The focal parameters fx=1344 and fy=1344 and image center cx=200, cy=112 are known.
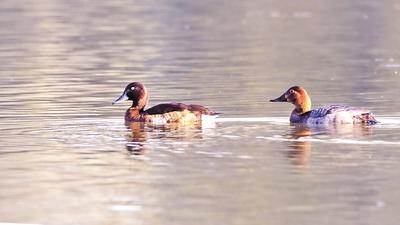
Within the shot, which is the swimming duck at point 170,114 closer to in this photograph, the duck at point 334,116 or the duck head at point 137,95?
the duck head at point 137,95

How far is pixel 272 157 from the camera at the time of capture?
1368cm

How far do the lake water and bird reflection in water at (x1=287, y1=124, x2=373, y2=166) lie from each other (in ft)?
0.08

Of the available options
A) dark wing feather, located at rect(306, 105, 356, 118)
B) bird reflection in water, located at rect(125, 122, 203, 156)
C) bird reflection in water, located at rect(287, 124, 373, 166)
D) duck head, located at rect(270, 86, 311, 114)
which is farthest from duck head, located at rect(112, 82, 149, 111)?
dark wing feather, located at rect(306, 105, 356, 118)

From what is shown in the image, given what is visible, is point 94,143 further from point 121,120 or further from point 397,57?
point 397,57

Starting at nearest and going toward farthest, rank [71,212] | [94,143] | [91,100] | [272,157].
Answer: [71,212], [272,157], [94,143], [91,100]

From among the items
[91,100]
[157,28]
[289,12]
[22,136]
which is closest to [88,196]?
[22,136]

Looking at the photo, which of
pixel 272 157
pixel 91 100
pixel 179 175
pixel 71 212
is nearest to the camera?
pixel 71 212

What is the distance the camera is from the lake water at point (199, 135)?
11.1 metres

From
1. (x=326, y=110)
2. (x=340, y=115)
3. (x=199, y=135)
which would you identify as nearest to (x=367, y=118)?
(x=340, y=115)

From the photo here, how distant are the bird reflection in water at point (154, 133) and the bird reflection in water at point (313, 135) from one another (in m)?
1.16

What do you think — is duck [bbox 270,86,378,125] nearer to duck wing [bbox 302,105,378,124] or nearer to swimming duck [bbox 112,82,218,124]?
duck wing [bbox 302,105,378,124]

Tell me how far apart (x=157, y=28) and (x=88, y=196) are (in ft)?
88.7

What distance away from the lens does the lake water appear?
36.4 feet

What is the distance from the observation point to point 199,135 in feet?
51.2
